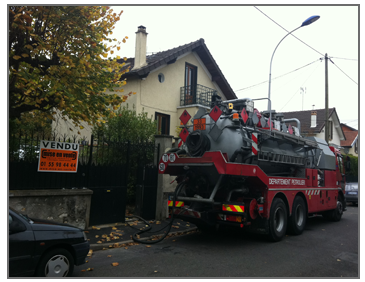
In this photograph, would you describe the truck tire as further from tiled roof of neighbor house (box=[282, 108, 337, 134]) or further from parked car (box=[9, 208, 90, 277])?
tiled roof of neighbor house (box=[282, 108, 337, 134])

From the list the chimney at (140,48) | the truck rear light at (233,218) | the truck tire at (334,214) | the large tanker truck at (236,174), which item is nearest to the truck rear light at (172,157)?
the large tanker truck at (236,174)

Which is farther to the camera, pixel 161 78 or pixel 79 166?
pixel 161 78

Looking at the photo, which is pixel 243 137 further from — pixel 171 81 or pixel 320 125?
pixel 320 125

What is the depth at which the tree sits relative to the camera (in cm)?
683

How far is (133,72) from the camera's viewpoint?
1611cm

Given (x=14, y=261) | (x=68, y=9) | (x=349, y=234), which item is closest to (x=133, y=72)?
(x=68, y=9)

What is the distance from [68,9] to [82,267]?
5.38 meters

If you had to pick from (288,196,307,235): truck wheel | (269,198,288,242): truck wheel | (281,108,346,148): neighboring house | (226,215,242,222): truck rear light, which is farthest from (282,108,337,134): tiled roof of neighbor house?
(226,215,242,222): truck rear light

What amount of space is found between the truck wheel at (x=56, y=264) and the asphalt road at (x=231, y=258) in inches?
17.8

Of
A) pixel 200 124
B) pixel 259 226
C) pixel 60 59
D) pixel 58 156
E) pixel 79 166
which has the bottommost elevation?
pixel 259 226

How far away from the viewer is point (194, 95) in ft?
65.0

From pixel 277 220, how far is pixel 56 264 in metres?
5.81

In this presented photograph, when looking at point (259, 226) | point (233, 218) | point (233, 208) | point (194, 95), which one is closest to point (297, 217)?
point (259, 226)

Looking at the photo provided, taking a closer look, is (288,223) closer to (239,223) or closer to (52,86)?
(239,223)
